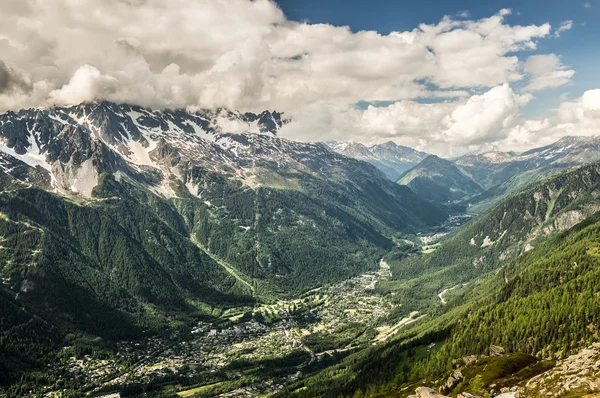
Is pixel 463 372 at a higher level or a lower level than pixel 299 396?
higher

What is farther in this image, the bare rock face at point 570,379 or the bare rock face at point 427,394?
the bare rock face at point 427,394

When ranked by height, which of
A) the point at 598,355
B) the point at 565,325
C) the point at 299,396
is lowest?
the point at 299,396

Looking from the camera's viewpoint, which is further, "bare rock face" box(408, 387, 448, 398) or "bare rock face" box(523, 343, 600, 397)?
"bare rock face" box(408, 387, 448, 398)

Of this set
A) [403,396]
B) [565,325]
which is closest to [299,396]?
[403,396]

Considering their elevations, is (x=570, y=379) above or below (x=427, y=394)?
above

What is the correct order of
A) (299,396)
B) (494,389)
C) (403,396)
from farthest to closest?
(299,396) < (403,396) < (494,389)

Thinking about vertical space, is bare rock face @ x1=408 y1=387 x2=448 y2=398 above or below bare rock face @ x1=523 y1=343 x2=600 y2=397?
below

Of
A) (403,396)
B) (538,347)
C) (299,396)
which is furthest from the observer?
(299,396)

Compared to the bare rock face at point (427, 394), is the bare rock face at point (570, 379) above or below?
above

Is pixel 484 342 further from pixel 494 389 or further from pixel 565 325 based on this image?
pixel 494 389

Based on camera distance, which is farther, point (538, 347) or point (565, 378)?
point (538, 347)

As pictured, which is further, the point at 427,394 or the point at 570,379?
the point at 427,394
